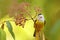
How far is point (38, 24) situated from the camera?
0.98m

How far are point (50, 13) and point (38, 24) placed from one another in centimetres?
12

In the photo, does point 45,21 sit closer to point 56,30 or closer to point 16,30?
point 56,30

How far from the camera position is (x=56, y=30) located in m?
0.98

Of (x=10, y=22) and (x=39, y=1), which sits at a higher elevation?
(x=39, y=1)

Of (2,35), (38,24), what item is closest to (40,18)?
(38,24)

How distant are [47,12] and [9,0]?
0.94 ft

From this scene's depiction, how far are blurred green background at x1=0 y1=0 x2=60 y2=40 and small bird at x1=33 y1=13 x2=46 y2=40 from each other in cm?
3

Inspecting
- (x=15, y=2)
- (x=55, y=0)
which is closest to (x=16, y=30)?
(x=15, y=2)

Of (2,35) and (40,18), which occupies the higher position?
(40,18)

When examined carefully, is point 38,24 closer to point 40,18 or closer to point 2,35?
point 40,18

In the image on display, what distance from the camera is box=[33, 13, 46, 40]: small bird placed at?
97cm

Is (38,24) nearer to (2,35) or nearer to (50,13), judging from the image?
(50,13)

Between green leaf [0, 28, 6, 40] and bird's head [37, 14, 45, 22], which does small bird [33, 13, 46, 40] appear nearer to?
bird's head [37, 14, 45, 22]

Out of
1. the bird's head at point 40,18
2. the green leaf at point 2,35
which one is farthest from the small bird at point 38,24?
the green leaf at point 2,35
